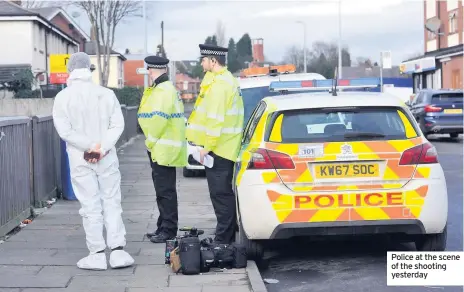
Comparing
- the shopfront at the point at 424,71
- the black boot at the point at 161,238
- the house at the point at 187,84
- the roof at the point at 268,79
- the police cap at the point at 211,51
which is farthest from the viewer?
the house at the point at 187,84

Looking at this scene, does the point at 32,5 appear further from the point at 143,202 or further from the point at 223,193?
the point at 223,193

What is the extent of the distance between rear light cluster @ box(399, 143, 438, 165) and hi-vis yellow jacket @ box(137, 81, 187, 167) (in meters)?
2.43

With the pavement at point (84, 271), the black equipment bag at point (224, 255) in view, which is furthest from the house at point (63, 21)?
the black equipment bag at point (224, 255)

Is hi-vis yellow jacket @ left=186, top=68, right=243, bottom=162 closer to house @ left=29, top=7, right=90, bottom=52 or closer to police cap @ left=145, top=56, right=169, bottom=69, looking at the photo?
police cap @ left=145, top=56, right=169, bottom=69

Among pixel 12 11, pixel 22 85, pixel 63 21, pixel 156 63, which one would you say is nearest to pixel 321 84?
pixel 156 63

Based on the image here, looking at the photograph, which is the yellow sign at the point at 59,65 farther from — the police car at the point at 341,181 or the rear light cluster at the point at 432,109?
the police car at the point at 341,181

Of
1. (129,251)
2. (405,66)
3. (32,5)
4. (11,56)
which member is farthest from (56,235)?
(32,5)

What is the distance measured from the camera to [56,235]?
9125 millimetres

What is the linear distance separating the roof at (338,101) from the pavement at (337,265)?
49.3 inches

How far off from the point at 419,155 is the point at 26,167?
5.20 metres

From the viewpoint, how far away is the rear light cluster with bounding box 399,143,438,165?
7.32 metres

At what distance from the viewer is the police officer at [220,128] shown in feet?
25.6

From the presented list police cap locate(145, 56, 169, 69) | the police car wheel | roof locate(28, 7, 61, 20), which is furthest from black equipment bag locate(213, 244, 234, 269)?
roof locate(28, 7, 61, 20)

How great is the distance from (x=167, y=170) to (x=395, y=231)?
2.58 meters
